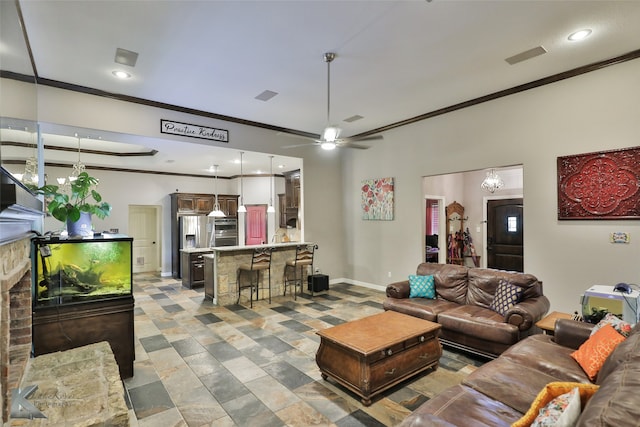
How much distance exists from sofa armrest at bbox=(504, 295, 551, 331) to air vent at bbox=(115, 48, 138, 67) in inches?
194

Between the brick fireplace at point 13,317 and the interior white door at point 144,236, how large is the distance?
23.3ft

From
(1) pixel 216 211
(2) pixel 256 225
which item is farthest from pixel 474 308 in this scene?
(2) pixel 256 225

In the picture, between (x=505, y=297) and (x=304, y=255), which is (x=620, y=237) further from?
(x=304, y=255)

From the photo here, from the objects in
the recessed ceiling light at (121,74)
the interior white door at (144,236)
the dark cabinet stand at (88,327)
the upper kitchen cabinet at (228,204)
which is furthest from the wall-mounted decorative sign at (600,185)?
the interior white door at (144,236)

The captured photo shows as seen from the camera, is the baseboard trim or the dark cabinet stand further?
the baseboard trim

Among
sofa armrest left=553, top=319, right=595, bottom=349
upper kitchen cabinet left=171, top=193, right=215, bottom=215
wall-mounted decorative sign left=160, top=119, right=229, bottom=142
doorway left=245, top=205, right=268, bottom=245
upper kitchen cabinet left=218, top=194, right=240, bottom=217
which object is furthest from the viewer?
doorway left=245, top=205, right=268, bottom=245

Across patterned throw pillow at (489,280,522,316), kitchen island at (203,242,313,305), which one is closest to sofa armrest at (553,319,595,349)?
patterned throw pillow at (489,280,522,316)

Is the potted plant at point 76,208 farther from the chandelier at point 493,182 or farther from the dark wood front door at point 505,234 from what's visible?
the dark wood front door at point 505,234

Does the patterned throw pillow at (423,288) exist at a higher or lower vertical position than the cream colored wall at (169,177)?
lower

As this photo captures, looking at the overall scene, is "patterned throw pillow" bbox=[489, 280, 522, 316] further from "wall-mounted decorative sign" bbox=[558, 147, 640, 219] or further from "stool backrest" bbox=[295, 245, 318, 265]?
"stool backrest" bbox=[295, 245, 318, 265]

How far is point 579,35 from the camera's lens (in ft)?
10.5

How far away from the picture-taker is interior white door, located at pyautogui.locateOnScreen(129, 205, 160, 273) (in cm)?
882

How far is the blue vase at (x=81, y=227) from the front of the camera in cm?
298

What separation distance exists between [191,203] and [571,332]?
838cm
